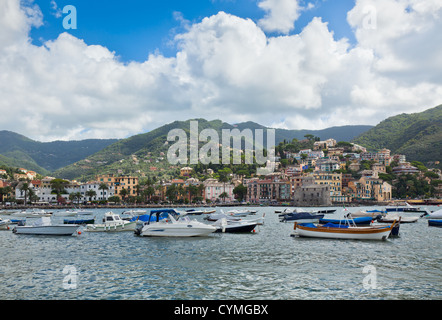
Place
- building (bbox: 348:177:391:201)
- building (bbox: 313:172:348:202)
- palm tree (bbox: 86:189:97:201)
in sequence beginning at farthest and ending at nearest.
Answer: building (bbox: 313:172:348:202) → building (bbox: 348:177:391:201) → palm tree (bbox: 86:189:97:201)

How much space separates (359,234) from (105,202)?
113 metres

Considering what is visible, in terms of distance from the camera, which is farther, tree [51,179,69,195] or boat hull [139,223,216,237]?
tree [51,179,69,195]

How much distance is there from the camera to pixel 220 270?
699 inches

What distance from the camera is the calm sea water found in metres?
13.8

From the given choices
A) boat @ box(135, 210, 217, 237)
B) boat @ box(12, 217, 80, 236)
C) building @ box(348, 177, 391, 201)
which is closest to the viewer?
boat @ box(135, 210, 217, 237)

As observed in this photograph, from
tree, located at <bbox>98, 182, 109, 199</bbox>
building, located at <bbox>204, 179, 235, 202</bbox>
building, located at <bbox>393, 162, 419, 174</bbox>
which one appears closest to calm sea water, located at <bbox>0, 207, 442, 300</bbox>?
tree, located at <bbox>98, 182, 109, 199</bbox>

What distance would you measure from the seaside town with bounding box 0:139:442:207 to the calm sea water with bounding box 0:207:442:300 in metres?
108

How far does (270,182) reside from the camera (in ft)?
502

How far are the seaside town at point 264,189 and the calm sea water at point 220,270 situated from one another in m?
108

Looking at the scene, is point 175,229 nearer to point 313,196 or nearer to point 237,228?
point 237,228

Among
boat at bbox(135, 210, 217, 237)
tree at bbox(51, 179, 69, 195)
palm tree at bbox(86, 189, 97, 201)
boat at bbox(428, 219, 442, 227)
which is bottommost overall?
boat at bbox(428, 219, 442, 227)

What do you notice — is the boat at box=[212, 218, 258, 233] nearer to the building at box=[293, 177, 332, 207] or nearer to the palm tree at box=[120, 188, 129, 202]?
the building at box=[293, 177, 332, 207]
